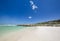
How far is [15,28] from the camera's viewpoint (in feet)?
5.40

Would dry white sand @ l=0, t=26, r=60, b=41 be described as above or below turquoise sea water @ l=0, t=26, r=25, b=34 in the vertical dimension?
below

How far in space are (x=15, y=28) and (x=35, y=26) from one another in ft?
0.87

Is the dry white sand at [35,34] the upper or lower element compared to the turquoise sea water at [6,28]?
lower

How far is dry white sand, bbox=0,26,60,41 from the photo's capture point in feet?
5.14

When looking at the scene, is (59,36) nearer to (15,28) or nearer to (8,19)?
(15,28)

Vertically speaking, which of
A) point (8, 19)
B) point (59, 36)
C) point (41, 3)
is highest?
point (41, 3)

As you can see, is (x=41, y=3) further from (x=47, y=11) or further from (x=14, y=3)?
(x=14, y=3)

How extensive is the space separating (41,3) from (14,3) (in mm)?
357

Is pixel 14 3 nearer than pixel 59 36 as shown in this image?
No

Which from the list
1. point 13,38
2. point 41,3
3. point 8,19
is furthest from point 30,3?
point 13,38

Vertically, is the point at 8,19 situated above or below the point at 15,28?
above

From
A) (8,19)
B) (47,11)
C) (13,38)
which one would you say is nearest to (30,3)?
(47,11)

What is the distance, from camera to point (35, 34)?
5.28 feet

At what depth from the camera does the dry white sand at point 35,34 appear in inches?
61.6
